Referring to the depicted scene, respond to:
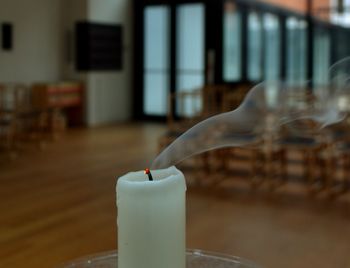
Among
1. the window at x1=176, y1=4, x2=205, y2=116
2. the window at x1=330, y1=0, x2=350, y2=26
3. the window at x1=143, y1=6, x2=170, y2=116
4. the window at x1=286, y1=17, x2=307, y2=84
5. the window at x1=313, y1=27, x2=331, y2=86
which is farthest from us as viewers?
the window at x1=143, y1=6, x2=170, y2=116

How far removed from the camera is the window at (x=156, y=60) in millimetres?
10328

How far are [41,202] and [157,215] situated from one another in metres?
3.89

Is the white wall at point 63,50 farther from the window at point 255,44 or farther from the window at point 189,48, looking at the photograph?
the window at point 255,44

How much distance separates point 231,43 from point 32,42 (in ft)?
11.0

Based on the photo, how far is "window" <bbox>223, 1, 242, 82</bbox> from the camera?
9.62 meters

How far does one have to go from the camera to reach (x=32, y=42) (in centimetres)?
909

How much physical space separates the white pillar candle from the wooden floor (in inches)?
91.8

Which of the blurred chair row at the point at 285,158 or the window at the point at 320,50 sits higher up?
the window at the point at 320,50

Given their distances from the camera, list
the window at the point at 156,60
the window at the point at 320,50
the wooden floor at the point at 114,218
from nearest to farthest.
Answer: the wooden floor at the point at 114,218 < the window at the point at 320,50 < the window at the point at 156,60

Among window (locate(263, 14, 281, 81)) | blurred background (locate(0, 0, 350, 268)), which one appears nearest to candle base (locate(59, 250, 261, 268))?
blurred background (locate(0, 0, 350, 268))

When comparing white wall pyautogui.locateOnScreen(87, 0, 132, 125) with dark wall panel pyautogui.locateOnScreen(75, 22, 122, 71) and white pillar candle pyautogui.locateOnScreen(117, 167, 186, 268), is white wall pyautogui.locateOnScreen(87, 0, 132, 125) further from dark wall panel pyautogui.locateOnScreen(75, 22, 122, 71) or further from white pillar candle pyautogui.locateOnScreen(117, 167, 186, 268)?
white pillar candle pyautogui.locateOnScreen(117, 167, 186, 268)

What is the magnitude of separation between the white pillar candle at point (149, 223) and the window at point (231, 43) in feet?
29.6

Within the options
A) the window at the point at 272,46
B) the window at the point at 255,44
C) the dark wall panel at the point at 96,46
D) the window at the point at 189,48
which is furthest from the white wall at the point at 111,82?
the window at the point at 272,46

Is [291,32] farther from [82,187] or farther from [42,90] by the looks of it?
[82,187]
